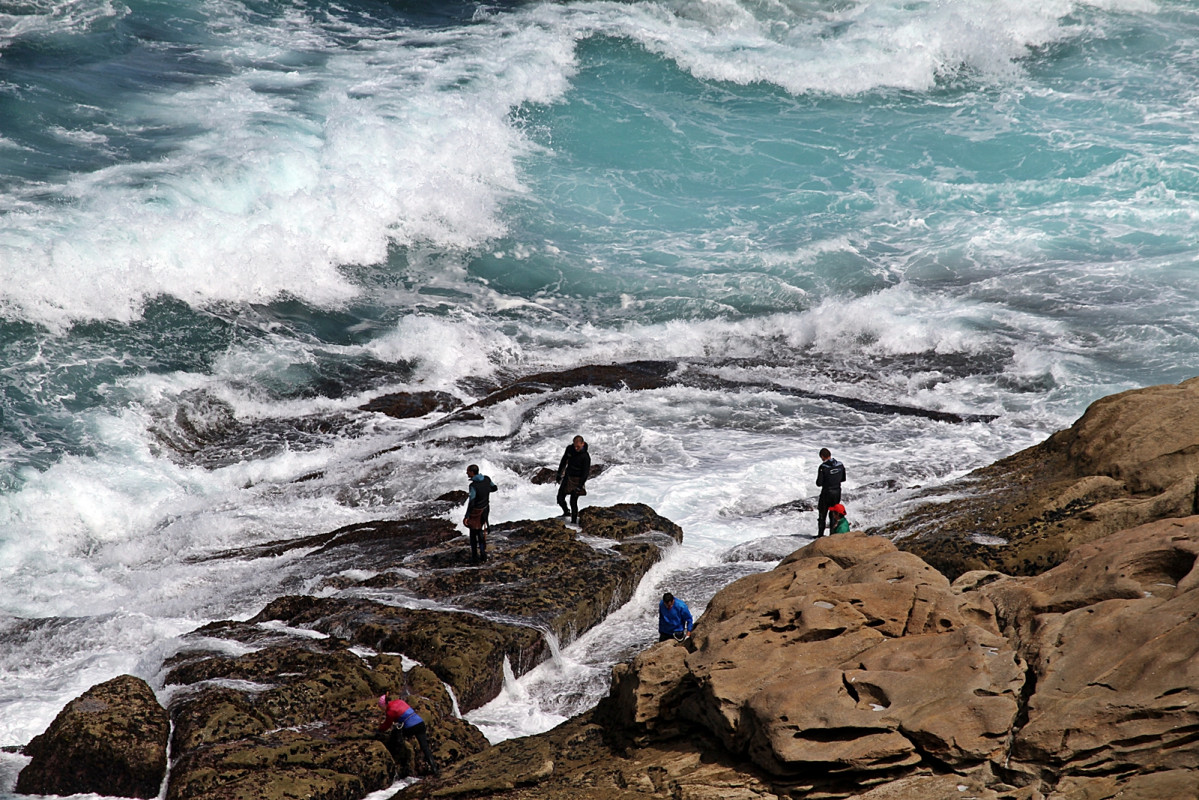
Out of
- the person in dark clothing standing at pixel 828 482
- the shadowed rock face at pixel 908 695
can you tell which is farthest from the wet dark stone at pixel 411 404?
the shadowed rock face at pixel 908 695

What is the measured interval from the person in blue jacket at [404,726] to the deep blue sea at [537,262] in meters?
1.07

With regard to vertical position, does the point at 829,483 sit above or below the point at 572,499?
above

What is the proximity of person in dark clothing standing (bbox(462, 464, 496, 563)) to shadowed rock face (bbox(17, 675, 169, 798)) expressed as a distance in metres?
3.99

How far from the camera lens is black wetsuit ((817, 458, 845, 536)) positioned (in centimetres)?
1234

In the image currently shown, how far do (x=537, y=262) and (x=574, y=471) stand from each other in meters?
12.3

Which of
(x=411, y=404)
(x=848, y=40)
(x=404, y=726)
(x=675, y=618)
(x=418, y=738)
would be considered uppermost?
(x=848, y=40)

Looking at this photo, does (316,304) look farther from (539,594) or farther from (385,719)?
(385,719)


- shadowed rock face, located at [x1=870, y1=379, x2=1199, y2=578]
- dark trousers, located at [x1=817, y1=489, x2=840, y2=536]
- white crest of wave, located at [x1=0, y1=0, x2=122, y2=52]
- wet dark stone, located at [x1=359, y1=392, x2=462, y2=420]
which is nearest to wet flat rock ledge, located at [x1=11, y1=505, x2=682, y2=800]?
dark trousers, located at [x1=817, y1=489, x2=840, y2=536]

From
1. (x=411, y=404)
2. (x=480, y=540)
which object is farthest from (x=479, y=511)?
(x=411, y=404)

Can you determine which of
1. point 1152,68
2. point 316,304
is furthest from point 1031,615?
point 1152,68

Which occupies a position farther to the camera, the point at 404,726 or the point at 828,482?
the point at 828,482

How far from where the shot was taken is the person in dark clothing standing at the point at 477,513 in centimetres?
1129

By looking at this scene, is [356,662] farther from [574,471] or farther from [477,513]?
[574,471]

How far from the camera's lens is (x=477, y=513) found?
37.1ft
